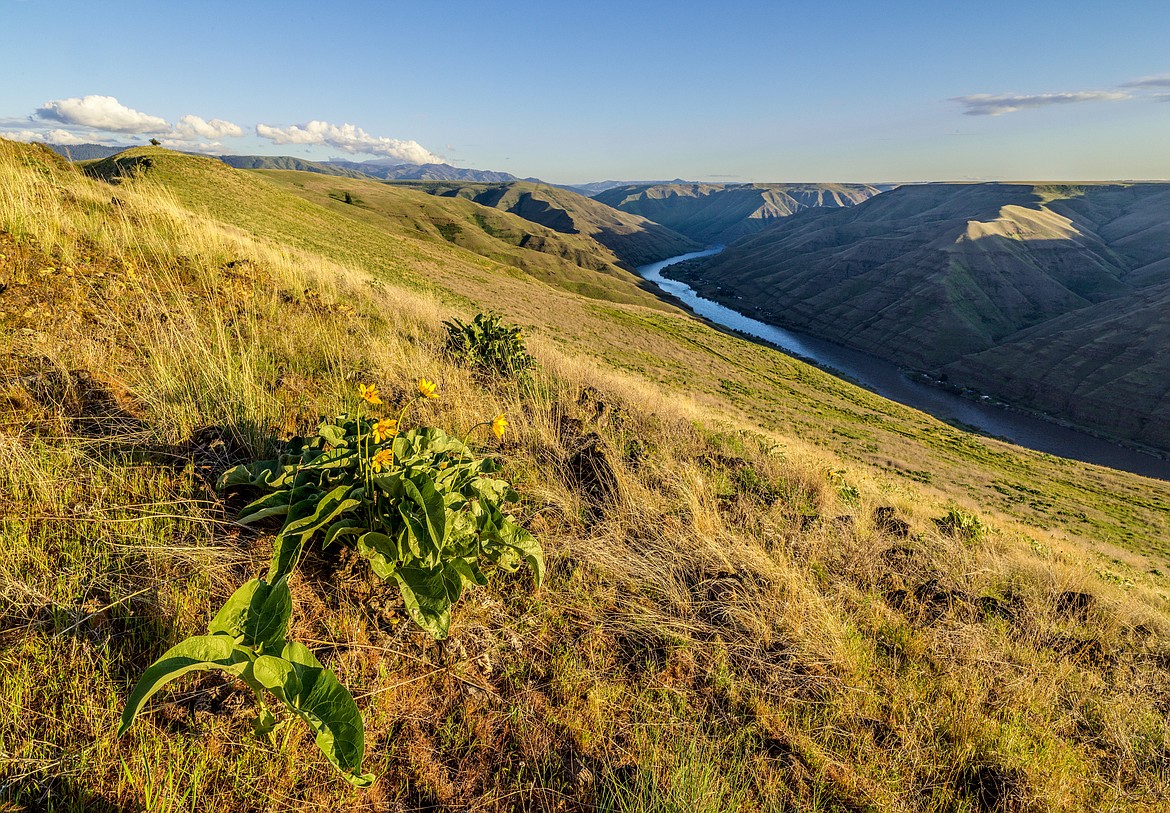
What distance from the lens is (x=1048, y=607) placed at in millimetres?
3924

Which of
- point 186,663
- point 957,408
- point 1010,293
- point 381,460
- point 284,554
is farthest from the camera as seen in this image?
point 1010,293

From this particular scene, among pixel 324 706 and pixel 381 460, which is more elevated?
pixel 381 460

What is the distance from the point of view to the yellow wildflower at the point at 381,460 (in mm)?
2351

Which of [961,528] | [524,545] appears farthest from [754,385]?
[524,545]

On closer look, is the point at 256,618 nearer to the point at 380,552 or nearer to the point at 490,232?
the point at 380,552

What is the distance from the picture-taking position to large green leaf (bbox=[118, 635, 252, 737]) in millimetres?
1359

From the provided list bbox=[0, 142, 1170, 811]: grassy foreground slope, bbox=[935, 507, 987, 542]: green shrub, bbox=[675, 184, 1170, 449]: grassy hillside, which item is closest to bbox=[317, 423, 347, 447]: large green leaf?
bbox=[0, 142, 1170, 811]: grassy foreground slope

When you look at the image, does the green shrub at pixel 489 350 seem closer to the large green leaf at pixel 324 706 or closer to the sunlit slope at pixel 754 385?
the large green leaf at pixel 324 706

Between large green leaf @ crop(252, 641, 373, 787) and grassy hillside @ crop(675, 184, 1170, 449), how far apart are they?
94.8 meters

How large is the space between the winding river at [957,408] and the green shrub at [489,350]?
2801 inches

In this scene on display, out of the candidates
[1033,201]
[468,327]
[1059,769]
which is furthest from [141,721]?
[1033,201]

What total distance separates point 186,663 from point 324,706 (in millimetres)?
437

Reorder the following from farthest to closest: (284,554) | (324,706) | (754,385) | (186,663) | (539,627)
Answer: (754,385)
(539,627)
(284,554)
(324,706)
(186,663)

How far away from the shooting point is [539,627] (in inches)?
104
